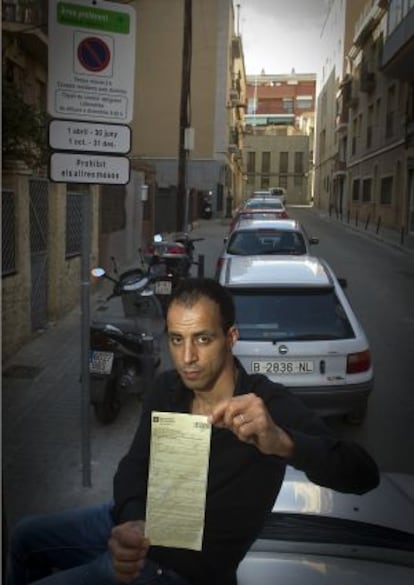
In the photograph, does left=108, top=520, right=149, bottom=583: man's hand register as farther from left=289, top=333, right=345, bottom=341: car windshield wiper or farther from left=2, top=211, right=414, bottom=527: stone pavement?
left=289, top=333, right=345, bottom=341: car windshield wiper

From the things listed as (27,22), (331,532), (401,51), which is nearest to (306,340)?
(331,532)

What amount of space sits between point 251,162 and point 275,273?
81071 mm

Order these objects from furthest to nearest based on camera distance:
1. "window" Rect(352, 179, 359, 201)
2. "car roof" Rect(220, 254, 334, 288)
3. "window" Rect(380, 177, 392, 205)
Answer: "window" Rect(352, 179, 359, 201) → "window" Rect(380, 177, 392, 205) → "car roof" Rect(220, 254, 334, 288)

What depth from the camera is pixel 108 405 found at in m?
6.20

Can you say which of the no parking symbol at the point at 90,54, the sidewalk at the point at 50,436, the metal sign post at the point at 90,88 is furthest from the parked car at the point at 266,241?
the no parking symbol at the point at 90,54

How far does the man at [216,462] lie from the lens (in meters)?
1.91

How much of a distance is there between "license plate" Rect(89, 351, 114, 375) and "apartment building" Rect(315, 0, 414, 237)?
21.2m

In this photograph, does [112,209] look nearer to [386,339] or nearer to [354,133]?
[386,339]

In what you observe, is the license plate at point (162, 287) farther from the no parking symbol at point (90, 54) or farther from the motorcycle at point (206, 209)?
the motorcycle at point (206, 209)

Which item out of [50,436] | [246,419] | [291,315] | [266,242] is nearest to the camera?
[246,419]

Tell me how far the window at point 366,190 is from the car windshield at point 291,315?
36654 millimetres

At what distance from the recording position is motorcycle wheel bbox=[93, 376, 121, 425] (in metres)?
6.11

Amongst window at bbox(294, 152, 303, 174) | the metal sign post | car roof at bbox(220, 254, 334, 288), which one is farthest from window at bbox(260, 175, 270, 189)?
the metal sign post

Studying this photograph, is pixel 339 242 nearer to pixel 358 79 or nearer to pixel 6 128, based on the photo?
pixel 358 79
